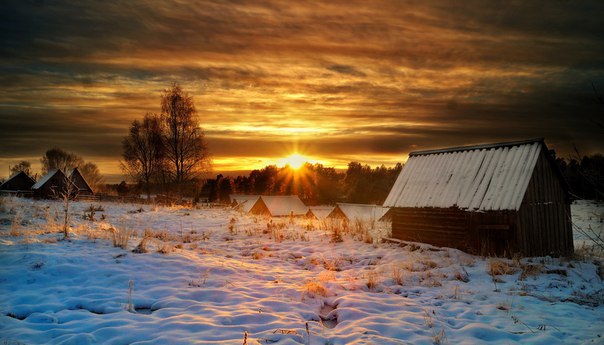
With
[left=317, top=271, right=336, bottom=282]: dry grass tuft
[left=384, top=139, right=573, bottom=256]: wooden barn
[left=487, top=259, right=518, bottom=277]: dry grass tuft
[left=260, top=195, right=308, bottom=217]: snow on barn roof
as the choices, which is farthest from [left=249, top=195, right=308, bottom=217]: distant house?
[left=317, top=271, right=336, bottom=282]: dry grass tuft

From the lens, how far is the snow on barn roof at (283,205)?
60.9m

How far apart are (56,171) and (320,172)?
72.6 metres

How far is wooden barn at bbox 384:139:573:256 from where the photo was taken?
43.3 ft

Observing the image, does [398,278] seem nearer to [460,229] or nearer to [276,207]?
[460,229]

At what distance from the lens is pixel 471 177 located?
1472 centimetres

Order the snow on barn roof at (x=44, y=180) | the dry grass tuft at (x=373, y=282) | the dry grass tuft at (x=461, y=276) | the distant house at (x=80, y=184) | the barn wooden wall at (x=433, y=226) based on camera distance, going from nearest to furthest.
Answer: the dry grass tuft at (x=373, y=282) < the dry grass tuft at (x=461, y=276) < the barn wooden wall at (x=433, y=226) < the snow on barn roof at (x=44, y=180) < the distant house at (x=80, y=184)

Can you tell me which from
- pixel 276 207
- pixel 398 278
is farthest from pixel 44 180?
pixel 276 207

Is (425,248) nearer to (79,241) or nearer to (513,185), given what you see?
(513,185)

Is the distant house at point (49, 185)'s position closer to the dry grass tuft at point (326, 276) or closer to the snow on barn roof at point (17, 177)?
the snow on barn roof at point (17, 177)

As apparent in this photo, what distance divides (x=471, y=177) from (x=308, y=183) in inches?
3109

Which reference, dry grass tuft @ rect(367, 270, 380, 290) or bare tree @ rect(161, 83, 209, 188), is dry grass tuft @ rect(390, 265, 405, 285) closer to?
dry grass tuft @ rect(367, 270, 380, 290)

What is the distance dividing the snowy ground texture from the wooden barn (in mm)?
1620

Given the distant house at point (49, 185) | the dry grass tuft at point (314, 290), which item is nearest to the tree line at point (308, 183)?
the distant house at point (49, 185)

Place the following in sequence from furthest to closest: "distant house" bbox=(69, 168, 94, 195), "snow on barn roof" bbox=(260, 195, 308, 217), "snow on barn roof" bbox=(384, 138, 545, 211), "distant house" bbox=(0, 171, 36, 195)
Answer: "snow on barn roof" bbox=(260, 195, 308, 217), "distant house" bbox=(0, 171, 36, 195), "distant house" bbox=(69, 168, 94, 195), "snow on barn roof" bbox=(384, 138, 545, 211)
